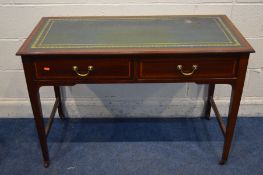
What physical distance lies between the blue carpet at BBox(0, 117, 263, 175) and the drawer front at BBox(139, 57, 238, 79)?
711 mm

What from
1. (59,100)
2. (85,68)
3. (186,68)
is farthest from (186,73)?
(59,100)

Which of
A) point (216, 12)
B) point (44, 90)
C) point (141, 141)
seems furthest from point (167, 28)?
point (44, 90)

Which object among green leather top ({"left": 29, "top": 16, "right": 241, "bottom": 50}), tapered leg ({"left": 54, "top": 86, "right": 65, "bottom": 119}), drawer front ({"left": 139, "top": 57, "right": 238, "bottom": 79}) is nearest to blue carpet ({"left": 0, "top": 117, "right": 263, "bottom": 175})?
tapered leg ({"left": 54, "top": 86, "right": 65, "bottom": 119})

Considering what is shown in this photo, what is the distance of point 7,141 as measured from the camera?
245 cm

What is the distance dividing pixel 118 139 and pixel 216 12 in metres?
1.15

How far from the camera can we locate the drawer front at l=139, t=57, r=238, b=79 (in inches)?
68.8

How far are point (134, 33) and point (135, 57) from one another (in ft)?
0.77

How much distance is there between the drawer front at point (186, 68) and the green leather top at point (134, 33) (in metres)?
0.08

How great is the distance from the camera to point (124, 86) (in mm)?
2553

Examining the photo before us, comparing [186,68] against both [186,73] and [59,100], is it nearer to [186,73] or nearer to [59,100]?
[186,73]

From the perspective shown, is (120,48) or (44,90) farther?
(44,90)

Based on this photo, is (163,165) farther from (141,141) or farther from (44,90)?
(44,90)

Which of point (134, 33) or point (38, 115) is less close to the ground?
point (134, 33)

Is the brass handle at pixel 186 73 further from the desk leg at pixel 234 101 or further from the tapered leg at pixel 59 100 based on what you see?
the tapered leg at pixel 59 100
